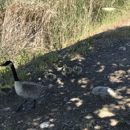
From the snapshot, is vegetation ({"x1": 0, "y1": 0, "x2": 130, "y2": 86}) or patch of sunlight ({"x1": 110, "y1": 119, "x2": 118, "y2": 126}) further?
vegetation ({"x1": 0, "y1": 0, "x2": 130, "y2": 86})

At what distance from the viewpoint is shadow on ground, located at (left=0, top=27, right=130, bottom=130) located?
16.0ft

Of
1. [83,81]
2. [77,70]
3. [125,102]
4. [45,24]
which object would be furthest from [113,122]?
[45,24]

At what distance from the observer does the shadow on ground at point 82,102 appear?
16.0 feet

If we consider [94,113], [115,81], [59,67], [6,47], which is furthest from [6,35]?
[94,113]

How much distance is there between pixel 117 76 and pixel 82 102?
A: 4.04ft

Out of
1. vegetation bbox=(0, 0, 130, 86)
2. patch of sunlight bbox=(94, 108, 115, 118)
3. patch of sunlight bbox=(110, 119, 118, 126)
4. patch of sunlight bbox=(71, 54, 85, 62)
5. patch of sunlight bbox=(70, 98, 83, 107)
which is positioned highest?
vegetation bbox=(0, 0, 130, 86)

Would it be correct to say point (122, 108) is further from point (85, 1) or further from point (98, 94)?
point (85, 1)

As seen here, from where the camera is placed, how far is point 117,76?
629 centimetres

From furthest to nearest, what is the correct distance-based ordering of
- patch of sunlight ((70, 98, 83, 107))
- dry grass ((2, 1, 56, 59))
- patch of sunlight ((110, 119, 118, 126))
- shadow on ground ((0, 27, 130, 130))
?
dry grass ((2, 1, 56, 59)), patch of sunlight ((70, 98, 83, 107)), shadow on ground ((0, 27, 130, 130)), patch of sunlight ((110, 119, 118, 126))

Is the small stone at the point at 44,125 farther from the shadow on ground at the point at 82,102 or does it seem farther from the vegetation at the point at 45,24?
the vegetation at the point at 45,24

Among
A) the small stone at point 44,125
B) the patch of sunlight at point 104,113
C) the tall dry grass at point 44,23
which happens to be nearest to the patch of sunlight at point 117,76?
the patch of sunlight at point 104,113

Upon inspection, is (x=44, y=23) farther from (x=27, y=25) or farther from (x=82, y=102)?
(x=82, y=102)

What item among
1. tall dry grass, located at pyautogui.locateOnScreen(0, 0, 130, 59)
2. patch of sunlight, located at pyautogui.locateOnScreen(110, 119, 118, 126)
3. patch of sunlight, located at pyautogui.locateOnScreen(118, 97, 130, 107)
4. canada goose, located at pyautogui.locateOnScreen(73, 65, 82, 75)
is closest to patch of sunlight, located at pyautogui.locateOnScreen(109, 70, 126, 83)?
canada goose, located at pyautogui.locateOnScreen(73, 65, 82, 75)

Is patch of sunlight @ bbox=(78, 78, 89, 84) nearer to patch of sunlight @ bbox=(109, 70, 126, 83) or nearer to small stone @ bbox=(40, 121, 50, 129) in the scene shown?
patch of sunlight @ bbox=(109, 70, 126, 83)
